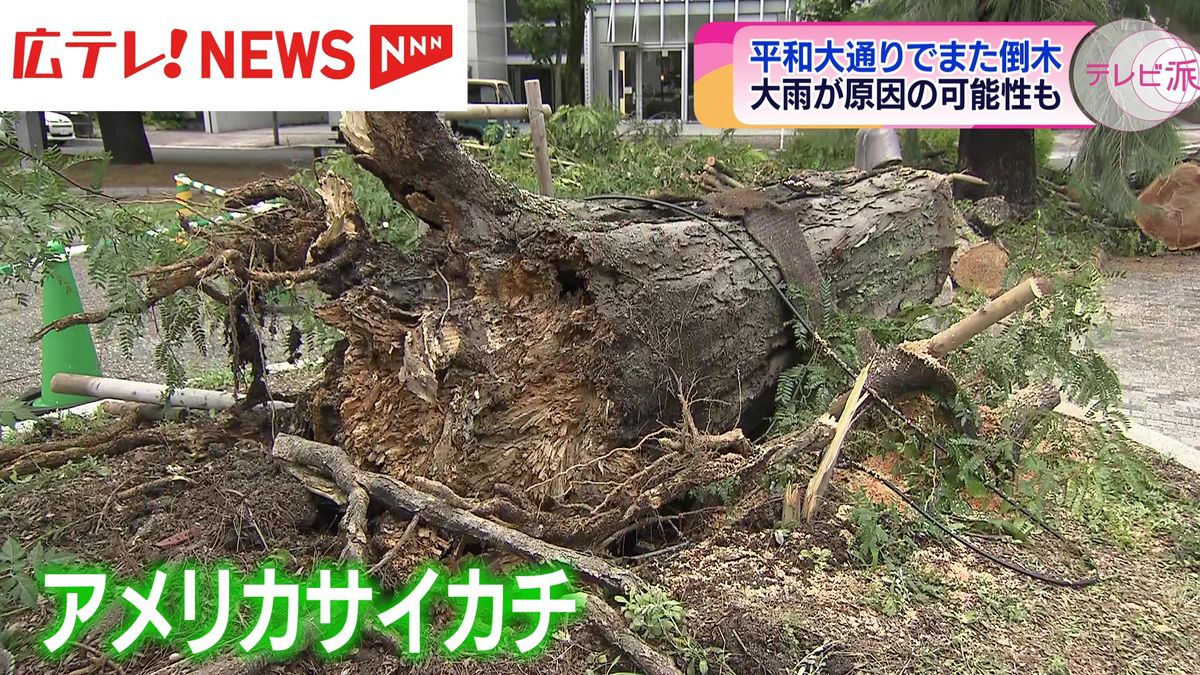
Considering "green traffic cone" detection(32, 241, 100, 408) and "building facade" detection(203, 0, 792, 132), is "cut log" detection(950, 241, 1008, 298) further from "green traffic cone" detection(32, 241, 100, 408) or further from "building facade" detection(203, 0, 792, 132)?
"building facade" detection(203, 0, 792, 132)

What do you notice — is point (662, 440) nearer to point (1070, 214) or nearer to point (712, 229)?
point (712, 229)

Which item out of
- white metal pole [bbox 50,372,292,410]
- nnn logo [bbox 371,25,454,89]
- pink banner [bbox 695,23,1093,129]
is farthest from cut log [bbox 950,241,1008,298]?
white metal pole [bbox 50,372,292,410]

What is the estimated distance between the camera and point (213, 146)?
22109mm

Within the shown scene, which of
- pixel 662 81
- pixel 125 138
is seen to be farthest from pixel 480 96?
pixel 125 138

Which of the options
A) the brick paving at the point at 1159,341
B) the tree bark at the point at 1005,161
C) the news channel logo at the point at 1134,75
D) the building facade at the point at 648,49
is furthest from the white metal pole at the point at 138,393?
the building facade at the point at 648,49

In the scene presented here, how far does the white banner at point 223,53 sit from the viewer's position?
291 cm

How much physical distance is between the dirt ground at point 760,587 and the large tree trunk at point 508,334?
0.34m

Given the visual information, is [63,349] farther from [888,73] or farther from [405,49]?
[888,73]

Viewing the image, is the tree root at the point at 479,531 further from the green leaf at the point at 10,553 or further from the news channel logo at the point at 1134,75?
the news channel logo at the point at 1134,75

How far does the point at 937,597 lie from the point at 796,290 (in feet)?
4.27

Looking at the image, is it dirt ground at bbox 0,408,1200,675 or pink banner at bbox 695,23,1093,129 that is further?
pink banner at bbox 695,23,1093,129

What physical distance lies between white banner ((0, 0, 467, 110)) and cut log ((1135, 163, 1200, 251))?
7.99 metres

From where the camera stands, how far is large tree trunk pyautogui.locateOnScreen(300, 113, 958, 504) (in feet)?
8.84

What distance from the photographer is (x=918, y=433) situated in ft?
9.95
